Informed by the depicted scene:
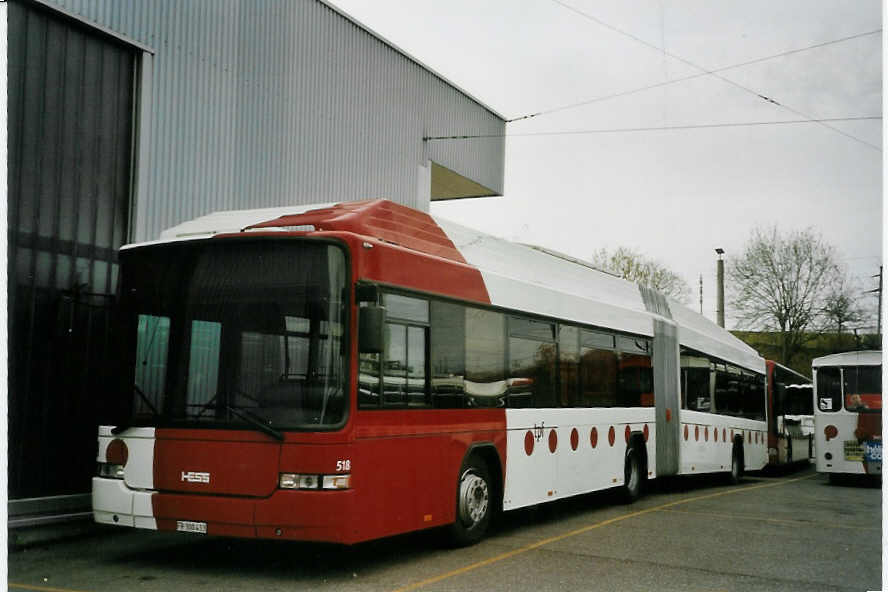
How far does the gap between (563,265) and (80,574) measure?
7329 mm

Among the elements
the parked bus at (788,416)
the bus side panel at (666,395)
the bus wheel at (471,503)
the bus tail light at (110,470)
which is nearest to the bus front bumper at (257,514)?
the bus tail light at (110,470)

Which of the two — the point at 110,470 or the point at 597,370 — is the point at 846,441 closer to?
the point at 597,370

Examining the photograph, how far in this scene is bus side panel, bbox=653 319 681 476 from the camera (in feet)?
52.7

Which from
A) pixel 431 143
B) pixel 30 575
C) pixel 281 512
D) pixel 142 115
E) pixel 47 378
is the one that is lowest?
pixel 30 575

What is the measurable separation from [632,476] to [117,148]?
877 cm

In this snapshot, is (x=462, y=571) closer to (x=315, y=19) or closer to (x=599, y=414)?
(x=599, y=414)

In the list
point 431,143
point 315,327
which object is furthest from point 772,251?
point 315,327

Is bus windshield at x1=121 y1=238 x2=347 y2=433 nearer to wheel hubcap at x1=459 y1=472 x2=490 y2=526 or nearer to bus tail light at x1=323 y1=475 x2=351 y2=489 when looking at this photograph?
bus tail light at x1=323 y1=475 x2=351 y2=489

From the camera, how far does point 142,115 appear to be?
12547 millimetres

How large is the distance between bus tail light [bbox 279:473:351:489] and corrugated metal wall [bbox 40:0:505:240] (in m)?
5.58

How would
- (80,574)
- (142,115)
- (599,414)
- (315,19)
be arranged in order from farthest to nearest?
(315,19), (599,414), (142,115), (80,574)

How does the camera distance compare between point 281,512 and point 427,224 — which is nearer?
point 281,512

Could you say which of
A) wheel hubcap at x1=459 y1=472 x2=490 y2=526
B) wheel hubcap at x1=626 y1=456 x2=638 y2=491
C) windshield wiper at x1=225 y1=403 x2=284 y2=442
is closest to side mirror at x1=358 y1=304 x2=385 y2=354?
windshield wiper at x1=225 y1=403 x2=284 y2=442

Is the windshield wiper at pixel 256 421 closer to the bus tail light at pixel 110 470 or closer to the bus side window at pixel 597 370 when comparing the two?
the bus tail light at pixel 110 470
